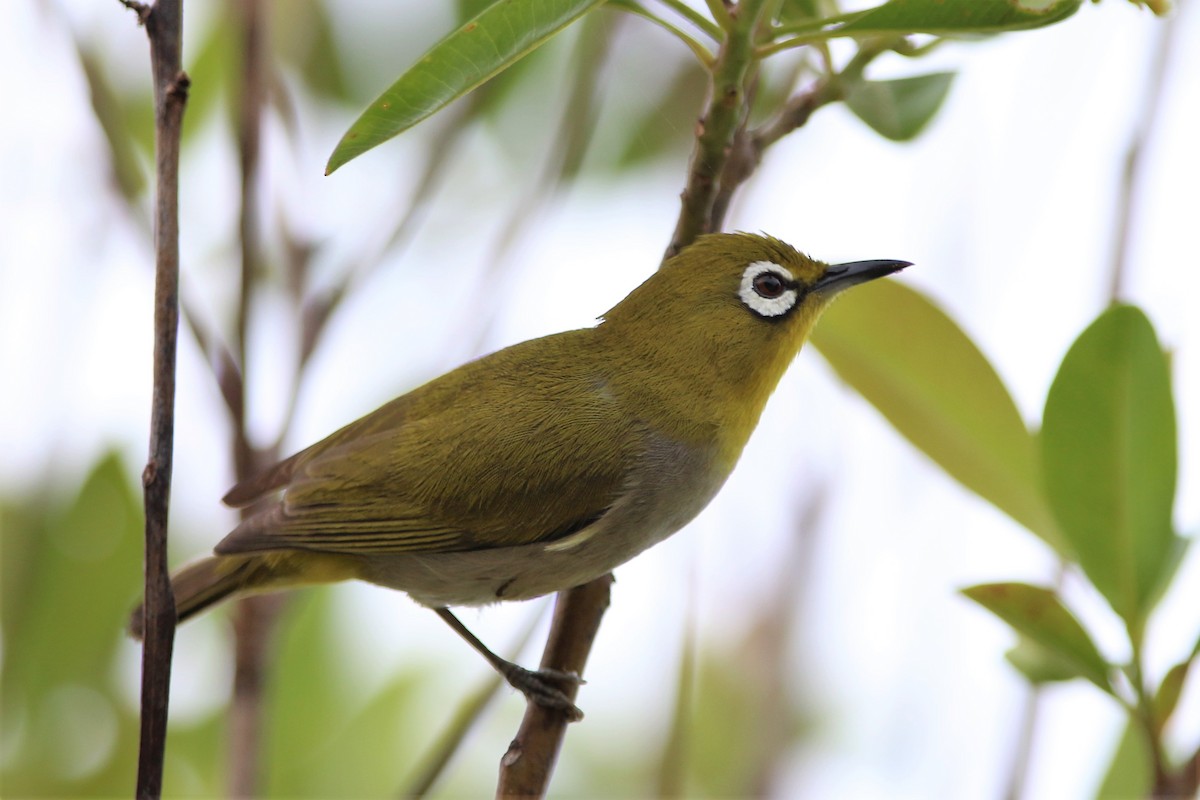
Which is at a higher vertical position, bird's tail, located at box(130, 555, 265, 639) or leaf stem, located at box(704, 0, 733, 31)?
leaf stem, located at box(704, 0, 733, 31)

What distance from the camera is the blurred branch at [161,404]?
1639 millimetres

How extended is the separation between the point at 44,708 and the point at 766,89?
2.48 meters

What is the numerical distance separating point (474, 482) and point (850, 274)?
1023 millimetres

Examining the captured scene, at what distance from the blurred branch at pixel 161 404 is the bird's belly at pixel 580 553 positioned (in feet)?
4.45

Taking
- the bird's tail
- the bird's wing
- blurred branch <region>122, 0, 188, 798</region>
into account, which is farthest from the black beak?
blurred branch <region>122, 0, 188, 798</region>

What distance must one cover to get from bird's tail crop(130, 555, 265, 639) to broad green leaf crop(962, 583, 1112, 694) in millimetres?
1724

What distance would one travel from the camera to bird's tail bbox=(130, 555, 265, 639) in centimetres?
316

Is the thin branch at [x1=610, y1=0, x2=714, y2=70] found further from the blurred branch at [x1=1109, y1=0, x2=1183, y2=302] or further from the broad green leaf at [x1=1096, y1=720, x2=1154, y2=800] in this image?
the broad green leaf at [x1=1096, y1=720, x2=1154, y2=800]

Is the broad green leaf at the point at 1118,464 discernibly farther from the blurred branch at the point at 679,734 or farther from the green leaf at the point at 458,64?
the green leaf at the point at 458,64

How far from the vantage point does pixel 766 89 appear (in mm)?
3504

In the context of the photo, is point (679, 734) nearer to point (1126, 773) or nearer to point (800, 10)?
point (1126, 773)

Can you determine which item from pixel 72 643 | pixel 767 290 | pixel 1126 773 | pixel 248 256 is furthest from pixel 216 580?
pixel 1126 773

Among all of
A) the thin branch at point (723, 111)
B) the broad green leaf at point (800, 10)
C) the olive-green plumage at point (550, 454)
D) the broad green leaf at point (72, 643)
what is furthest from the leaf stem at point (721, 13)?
the broad green leaf at point (72, 643)

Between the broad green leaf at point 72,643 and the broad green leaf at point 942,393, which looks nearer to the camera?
the broad green leaf at point 942,393
